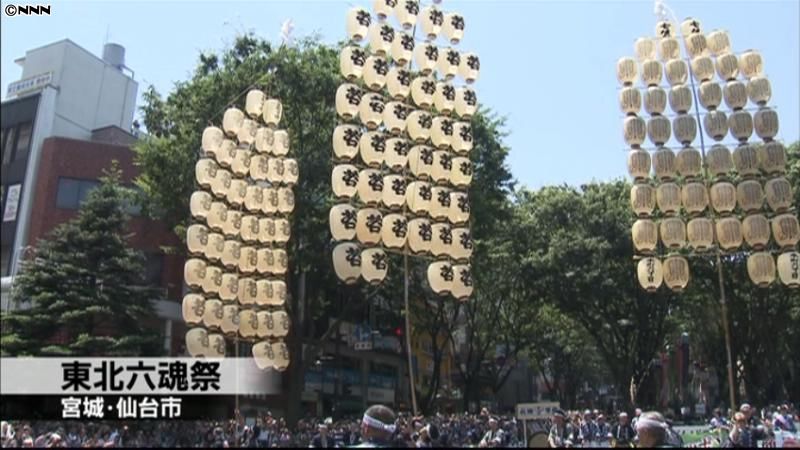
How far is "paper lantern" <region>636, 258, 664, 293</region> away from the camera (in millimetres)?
18547

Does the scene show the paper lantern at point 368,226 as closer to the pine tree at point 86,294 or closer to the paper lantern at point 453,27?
the paper lantern at point 453,27

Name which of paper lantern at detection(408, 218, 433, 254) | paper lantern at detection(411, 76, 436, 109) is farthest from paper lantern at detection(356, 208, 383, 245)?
paper lantern at detection(411, 76, 436, 109)

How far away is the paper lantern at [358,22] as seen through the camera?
19.4 meters

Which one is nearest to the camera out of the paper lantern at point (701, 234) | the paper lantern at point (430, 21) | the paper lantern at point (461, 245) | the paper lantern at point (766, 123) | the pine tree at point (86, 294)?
the paper lantern at point (701, 234)

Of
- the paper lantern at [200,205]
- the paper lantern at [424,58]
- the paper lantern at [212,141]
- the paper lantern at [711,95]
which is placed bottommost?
the paper lantern at [200,205]

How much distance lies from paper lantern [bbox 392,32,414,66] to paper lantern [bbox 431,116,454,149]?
1624 millimetres

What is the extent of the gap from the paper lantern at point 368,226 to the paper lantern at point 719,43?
29.2ft

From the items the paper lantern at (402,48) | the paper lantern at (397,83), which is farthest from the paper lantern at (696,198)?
the paper lantern at (402,48)

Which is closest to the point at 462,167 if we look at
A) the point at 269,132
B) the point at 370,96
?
the point at 370,96

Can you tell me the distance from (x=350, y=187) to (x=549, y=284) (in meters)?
12.3

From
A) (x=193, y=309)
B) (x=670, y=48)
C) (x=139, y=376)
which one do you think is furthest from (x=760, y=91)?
(x=139, y=376)

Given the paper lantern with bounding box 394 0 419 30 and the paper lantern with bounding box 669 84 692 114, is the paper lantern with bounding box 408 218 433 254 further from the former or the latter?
the paper lantern with bounding box 669 84 692 114

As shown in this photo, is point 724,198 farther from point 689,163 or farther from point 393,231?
point 393,231

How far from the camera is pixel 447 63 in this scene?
2044cm
